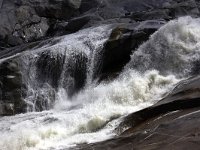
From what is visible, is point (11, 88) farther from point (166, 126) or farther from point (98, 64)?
point (166, 126)

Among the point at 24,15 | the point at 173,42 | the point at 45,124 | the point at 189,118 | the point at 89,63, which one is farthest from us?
the point at 24,15

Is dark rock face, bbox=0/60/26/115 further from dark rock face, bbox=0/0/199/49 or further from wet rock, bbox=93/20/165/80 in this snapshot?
dark rock face, bbox=0/0/199/49

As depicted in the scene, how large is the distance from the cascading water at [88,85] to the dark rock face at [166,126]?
2.11 feet

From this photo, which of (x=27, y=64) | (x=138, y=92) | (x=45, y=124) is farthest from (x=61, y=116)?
(x=27, y=64)

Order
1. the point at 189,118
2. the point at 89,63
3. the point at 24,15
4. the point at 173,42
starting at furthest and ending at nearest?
1. the point at 24,15
2. the point at 89,63
3. the point at 173,42
4. the point at 189,118

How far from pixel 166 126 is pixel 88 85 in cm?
697

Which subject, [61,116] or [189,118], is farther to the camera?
[61,116]

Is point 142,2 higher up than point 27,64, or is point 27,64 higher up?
point 142,2

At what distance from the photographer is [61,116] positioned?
39.6 feet

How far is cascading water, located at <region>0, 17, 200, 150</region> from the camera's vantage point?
10.7 meters

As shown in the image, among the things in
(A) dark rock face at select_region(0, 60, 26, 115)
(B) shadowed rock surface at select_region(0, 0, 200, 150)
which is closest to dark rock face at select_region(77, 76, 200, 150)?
(B) shadowed rock surface at select_region(0, 0, 200, 150)

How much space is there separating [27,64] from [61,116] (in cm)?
473

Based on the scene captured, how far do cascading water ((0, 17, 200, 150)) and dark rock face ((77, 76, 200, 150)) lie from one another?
0.64m

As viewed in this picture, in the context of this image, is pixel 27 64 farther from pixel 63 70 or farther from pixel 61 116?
pixel 61 116
